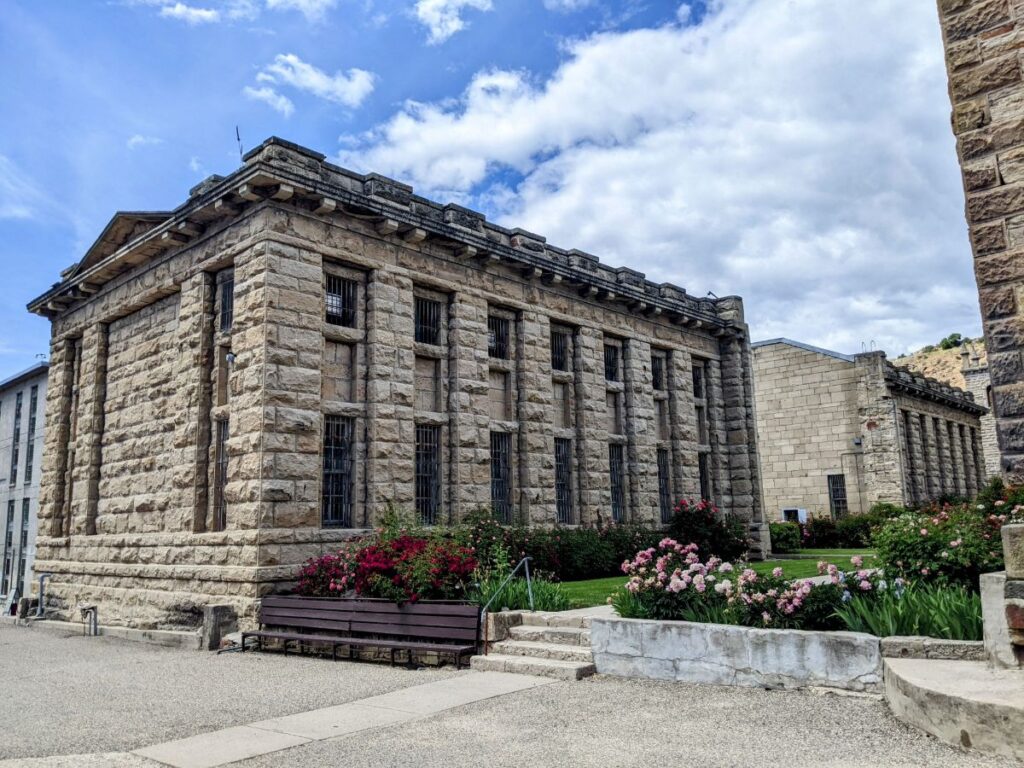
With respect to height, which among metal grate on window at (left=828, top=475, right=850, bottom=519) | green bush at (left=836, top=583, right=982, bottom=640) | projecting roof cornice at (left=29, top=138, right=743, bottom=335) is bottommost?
green bush at (left=836, top=583, right=982, bottom=640)

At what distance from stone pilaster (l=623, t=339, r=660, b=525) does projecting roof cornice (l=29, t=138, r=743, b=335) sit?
1390mm

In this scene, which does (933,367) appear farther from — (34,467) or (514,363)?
(34,467)

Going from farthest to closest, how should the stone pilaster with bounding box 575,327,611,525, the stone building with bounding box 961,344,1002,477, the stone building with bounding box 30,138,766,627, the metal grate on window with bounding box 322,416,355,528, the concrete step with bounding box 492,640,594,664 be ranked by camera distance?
the stone building with bounding box 961,344,1002,477
the stone pilaster with bounding box 575,327,611,525
the metal grate on window with bounding box 322,416,355,528
the stone building with bounding box 30,138,766,627
the concrete step with bounding box 492,640,594,664

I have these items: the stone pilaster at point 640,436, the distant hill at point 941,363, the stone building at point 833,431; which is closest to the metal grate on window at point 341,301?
the stone pilaster at point 640,436

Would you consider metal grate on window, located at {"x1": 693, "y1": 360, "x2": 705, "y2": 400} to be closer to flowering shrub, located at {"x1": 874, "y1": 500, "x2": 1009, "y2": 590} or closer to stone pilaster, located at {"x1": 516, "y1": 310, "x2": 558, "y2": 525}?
stone pilaster, located at {"x1": 516, "y1": 310, "x2": 558, "y2": 525}

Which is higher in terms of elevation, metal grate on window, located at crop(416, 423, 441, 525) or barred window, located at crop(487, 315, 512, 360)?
barred window, located at crop(487, 315, 512, 360)

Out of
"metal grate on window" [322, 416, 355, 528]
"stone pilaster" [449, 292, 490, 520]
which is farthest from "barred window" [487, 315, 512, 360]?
"metal grate on window" [322, 416, 355, 528]

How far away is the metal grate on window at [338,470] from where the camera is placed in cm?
1364

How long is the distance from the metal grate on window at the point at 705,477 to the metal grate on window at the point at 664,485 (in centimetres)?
152

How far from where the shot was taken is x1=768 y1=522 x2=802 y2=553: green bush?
2450cm

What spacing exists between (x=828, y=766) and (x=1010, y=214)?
469 centimetres

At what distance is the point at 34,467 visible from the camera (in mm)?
23062

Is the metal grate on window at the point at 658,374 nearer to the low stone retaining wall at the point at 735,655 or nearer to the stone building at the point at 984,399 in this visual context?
the low stone retaining wall at the point at 735,655

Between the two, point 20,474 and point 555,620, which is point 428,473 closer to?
point 555,620
